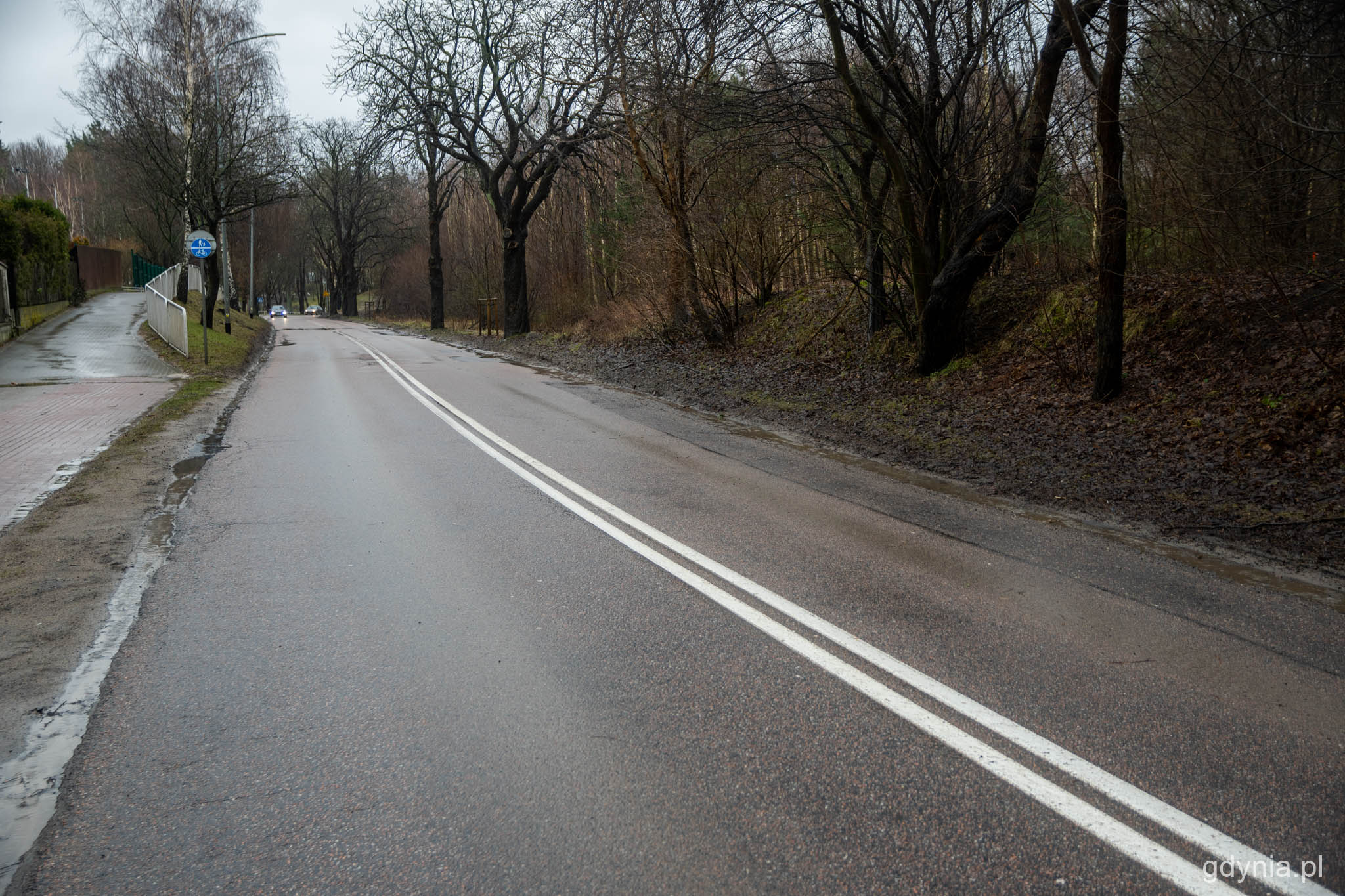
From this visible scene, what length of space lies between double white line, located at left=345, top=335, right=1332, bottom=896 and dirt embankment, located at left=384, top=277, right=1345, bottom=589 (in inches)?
136

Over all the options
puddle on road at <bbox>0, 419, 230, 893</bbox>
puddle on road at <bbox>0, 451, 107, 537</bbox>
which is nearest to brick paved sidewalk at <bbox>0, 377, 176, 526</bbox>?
puddle on road at <bbox>0, 451, 107, 537</bbox>

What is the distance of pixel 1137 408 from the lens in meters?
10.5

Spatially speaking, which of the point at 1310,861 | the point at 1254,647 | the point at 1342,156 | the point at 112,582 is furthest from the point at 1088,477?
the point at 112,582

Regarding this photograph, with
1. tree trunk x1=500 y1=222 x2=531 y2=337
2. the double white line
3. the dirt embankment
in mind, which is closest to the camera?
the double white line

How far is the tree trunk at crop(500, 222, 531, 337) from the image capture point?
104 ft

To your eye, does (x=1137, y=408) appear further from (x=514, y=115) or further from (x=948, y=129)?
(x=514, y=115)

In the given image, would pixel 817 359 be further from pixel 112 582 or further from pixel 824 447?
pixel 112 582

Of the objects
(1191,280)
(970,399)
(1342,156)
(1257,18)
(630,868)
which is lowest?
(630,868)

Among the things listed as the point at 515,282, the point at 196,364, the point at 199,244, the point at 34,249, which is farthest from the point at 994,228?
the point at 34,249

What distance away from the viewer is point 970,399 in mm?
12586

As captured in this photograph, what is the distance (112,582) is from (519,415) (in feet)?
26.5

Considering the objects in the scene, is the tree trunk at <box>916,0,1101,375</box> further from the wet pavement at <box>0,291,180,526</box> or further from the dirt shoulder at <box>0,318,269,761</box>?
the wet pavement at <box>0,291,180,526</box>

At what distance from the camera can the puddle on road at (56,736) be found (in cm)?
320

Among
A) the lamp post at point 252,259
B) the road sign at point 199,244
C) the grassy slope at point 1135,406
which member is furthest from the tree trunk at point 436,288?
the grassy slope at point 1135,406
